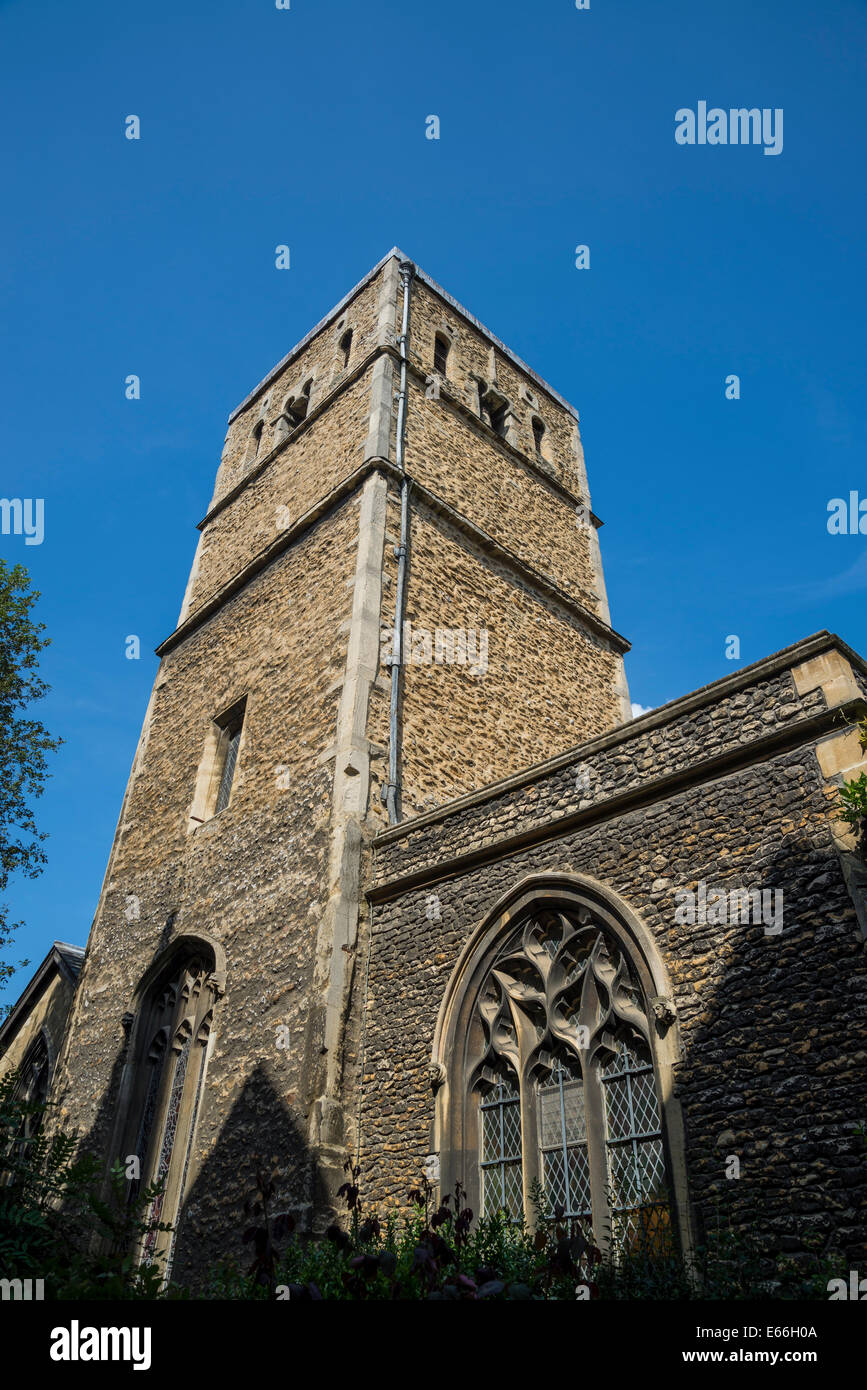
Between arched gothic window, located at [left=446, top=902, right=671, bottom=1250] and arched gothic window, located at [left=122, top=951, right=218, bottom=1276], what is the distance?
3.14 m

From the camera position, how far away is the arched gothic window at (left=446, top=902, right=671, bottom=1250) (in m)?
6.38

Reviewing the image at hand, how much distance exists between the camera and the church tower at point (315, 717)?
8531 millimetres

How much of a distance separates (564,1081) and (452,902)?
1.84 m

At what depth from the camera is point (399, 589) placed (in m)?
11.6

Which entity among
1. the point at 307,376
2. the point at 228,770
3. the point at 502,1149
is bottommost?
the point at 502,1149

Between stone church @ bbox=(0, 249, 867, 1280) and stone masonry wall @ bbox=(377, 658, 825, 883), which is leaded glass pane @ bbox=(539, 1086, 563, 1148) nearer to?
stone church @ bbox=(0, 249, 867, 1280)

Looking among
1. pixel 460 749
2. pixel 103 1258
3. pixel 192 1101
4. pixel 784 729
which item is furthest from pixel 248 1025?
pixel 784 729

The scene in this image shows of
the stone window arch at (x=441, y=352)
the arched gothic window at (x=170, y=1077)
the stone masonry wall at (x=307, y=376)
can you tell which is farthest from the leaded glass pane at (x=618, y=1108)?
the stone window arch at (x=441, y=352)

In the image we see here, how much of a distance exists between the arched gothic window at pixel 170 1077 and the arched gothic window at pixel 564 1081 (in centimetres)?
314

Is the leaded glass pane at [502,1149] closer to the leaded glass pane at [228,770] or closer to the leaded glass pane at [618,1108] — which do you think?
the leaded glass pane at [618,1108]

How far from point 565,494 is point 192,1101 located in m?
12.0

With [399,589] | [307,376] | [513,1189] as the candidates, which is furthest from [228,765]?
[307,376]

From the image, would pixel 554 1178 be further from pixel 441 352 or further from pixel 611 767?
pixel 441 352

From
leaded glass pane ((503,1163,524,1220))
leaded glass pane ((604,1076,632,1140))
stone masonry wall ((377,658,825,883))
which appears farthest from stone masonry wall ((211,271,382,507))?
leaded glass pane ((503,1163,524,1220))
